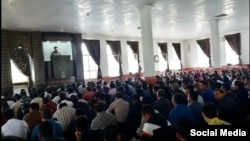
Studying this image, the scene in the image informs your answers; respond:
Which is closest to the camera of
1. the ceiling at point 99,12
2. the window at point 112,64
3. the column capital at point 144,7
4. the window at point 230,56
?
the ceiling at point 99,12

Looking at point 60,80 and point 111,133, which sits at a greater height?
point 60,80

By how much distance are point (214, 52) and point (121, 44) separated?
18.5ft

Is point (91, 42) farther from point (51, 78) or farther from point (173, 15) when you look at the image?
point (173, 15)

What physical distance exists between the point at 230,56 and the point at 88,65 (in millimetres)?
9260

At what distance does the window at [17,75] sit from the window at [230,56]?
12.4 meters

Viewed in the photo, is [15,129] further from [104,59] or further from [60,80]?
[104,59]

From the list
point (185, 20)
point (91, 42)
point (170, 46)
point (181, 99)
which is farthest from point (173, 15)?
point (170, 46)

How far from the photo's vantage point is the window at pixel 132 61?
16.4 m

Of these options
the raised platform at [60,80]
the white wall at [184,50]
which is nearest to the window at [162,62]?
the white wall at [184,50]

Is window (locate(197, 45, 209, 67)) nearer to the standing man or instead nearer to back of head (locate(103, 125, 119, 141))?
the standing man

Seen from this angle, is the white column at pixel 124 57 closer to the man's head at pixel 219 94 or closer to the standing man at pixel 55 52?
the standing man at pixel 55 52

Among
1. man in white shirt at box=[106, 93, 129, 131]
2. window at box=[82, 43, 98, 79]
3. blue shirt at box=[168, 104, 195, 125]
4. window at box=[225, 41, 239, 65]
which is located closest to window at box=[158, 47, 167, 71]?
window at box=[225, 41, 239, 65]

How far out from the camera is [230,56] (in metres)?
17.3

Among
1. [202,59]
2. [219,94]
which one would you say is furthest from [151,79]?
[202,59]
